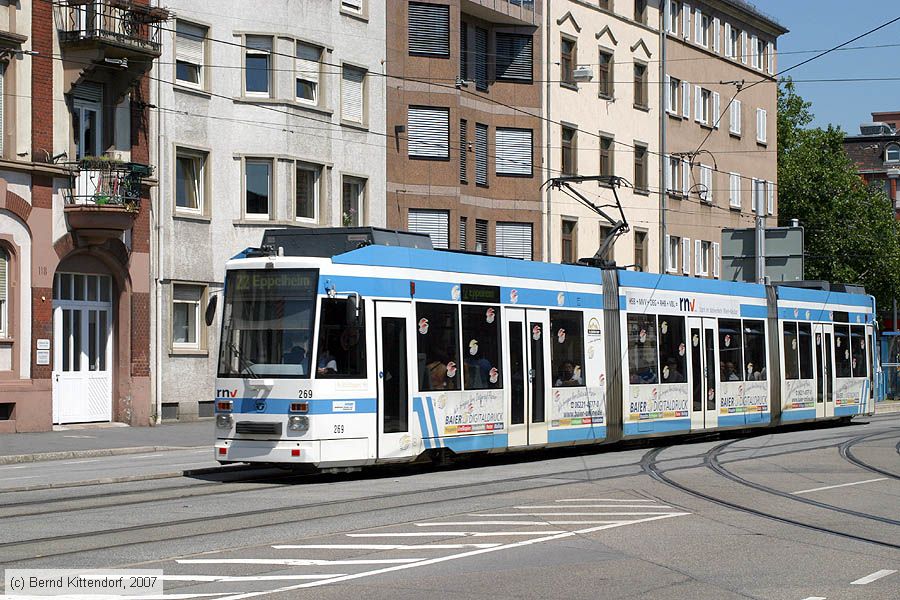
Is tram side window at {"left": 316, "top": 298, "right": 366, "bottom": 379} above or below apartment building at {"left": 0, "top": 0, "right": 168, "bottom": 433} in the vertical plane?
below

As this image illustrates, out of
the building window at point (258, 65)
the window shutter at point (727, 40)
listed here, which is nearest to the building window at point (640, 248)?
the window shutter at point (727, 40)

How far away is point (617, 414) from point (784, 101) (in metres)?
62.0

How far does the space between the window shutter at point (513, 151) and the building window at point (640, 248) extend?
27.1 feet

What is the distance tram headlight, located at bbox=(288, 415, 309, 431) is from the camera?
57.2ft

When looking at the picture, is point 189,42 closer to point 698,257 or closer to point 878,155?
point 698,257

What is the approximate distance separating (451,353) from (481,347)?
798 mm

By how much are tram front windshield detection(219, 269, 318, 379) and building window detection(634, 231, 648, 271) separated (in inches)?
1439

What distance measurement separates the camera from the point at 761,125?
64312 mm

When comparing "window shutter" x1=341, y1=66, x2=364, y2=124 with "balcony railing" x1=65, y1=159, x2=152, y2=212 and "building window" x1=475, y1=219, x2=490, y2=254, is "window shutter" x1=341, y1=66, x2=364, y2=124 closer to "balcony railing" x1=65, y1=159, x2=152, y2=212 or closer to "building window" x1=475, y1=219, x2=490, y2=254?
"building window" x1=475, y1=219, x2=490, y2=254

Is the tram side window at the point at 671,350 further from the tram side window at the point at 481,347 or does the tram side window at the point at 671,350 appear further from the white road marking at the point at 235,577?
the white road marking at the point at 235,577

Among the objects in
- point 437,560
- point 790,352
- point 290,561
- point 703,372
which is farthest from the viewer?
point 790,352

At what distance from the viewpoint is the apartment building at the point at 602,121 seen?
4788 cm

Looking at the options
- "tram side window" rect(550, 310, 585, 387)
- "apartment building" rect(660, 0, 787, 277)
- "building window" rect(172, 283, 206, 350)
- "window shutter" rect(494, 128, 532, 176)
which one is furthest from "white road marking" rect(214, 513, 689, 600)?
"apartment building" rect(660, 0, 787, 277)

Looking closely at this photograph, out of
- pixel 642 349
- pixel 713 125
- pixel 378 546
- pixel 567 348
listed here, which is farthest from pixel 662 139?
pixel 378 546
